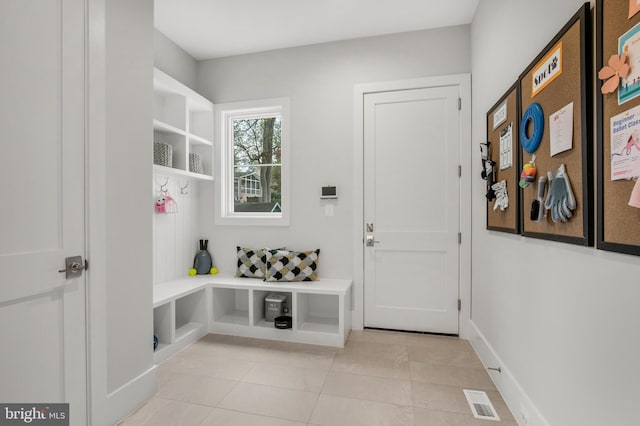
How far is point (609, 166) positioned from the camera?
958 mm

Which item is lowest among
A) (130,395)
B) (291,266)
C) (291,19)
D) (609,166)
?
(130,395)

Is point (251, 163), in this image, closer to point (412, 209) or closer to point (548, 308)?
point (412, 209)

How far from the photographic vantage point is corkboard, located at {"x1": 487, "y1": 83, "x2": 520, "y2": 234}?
5.51 ft

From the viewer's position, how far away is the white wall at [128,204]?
161 cm

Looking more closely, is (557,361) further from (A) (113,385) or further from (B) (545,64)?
(A) (113,385)

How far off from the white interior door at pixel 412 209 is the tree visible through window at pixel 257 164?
0.99m

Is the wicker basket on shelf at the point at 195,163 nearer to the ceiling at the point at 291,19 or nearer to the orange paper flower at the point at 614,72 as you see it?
the ceiling at the point at 291,19

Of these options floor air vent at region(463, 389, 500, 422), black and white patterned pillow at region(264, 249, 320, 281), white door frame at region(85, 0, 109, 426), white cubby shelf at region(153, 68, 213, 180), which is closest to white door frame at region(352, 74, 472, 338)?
black and white patterned pillow at region(264, 249, 320, 281)

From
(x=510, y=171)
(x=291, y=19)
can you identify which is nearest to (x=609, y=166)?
(x=510, y=171)

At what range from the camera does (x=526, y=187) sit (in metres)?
1.56

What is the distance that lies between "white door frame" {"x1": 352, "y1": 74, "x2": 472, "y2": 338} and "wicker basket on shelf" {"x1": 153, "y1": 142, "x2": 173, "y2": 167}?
5.54ft

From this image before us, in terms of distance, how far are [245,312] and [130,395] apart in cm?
148

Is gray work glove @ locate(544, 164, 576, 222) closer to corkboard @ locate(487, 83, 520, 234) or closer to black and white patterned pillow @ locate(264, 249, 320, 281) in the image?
corkboard @ locate(487, 83, 520, 234)

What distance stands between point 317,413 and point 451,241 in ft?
6.02
